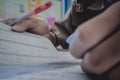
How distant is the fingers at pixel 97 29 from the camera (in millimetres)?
186

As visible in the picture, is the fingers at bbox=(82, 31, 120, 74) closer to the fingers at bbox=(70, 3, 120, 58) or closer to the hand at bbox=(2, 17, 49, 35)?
the fingers at bbox=(70, 3, 120, 58)

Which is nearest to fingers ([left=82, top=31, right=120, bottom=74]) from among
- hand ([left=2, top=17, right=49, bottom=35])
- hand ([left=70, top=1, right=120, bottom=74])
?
hand ([left=70, top=1, right=120, bottom=74])

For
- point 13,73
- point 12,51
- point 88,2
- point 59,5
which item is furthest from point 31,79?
point 59,5

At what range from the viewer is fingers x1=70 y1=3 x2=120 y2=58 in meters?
0.19

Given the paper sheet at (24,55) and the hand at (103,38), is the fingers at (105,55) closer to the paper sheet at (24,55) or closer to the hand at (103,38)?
the hand at (103,38)

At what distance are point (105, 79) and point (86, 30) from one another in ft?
0.23

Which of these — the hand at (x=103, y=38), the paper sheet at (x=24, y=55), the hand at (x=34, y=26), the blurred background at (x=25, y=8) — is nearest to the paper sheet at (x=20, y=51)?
the paper sheet at (x=24, y=55)

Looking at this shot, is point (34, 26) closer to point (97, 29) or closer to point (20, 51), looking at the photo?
point (20, 51)

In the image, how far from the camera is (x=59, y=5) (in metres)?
2.00

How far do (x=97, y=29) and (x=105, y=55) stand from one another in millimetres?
24

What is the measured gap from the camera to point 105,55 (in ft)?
0.61

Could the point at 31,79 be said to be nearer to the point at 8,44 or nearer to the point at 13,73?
the point at 13,73

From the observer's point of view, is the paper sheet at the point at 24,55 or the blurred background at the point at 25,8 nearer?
the paper sheet at the point at 24,55

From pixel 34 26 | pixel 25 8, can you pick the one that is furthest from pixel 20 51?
pixel 25 8
